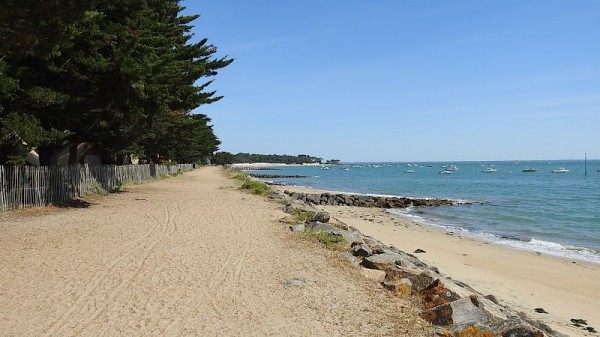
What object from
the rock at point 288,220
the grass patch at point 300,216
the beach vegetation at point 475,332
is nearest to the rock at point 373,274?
the beach vegetation at point 475,332

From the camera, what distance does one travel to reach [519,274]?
44.3ft

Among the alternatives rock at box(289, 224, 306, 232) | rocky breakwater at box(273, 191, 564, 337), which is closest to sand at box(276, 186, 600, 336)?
rocky breakwater at box(273, 191, 564, 337)

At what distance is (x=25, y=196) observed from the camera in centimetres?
1623

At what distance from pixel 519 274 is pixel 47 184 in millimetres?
16499

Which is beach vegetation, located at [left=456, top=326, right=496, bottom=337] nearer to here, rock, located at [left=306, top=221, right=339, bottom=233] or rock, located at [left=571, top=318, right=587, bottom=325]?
rock, located at [left=571, top=318, right=587, bottom=325]

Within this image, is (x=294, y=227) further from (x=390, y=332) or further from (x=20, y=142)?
(x=20, y=142)

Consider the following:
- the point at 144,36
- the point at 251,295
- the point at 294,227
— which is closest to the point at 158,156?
the point at 144,36

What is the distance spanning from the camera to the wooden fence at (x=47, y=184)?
50.6ft

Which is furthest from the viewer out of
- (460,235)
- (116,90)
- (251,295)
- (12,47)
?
(460,235)

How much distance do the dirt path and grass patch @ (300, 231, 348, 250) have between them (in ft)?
1.27

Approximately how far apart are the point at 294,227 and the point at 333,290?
595 cm

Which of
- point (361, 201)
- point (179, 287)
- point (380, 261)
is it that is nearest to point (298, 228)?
point (380, 261)

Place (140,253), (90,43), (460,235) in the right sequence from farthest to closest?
(460,235) < (90,43) < (140,253)

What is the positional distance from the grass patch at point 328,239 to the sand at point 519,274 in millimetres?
3638
